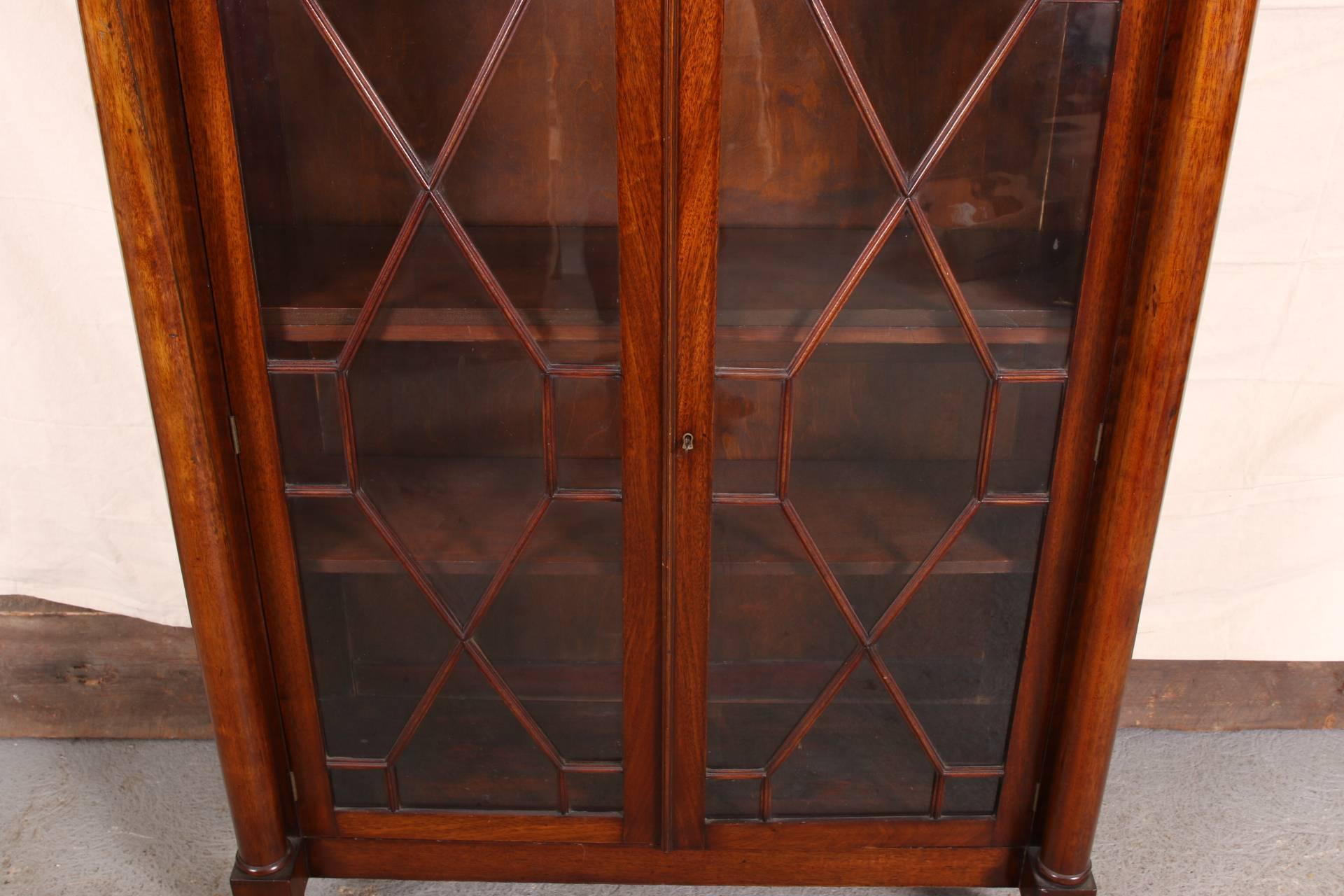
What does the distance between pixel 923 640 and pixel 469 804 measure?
1.62 ft

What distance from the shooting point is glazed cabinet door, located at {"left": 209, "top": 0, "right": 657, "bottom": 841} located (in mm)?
809

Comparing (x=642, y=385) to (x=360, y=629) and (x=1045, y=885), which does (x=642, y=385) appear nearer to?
(x=360, y=629)

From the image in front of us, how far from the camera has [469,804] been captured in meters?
1.06

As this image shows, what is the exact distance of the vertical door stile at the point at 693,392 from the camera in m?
0.79

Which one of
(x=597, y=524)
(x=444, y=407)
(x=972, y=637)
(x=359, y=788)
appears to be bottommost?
(x=359, y=788)

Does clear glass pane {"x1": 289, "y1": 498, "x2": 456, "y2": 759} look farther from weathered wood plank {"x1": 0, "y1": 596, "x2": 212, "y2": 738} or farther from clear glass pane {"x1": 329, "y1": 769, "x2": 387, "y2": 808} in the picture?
weathered wood plank {"x1": 0, "y1": 596, "x2": 212, "y2": 738}

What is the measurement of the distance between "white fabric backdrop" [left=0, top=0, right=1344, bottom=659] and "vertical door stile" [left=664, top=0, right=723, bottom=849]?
704 mm

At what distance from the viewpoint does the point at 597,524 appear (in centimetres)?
94

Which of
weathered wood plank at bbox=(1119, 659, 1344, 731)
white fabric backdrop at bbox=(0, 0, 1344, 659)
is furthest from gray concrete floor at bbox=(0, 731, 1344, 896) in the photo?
white fabric backdrop at bbox=(0, 0, 1344, 659)

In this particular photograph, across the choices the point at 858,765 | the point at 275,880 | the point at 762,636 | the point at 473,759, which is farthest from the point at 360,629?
the point at 858,765

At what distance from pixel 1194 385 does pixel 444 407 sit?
91 cm

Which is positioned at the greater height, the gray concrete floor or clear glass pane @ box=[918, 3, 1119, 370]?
clear glass pane @ box=[918, 3, 1119, 370]

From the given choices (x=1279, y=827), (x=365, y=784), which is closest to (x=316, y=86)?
(x=365, y=784)

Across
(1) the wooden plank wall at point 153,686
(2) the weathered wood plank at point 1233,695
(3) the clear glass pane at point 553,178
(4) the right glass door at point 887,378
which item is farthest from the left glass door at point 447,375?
(2) the weathered wood plank at point 1233,695
